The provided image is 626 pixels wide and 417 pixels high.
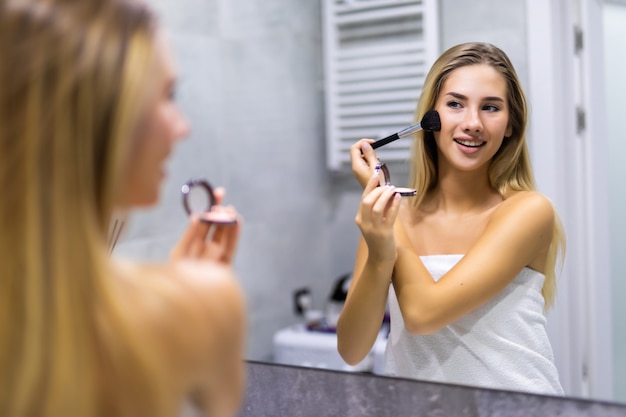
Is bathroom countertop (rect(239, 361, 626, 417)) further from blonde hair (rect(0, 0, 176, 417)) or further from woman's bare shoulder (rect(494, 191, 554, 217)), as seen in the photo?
blonde hair (rect(0, 0, 176, 417))

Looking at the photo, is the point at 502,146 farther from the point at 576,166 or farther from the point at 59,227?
the point at 59,227

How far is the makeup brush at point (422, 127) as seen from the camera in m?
0.98

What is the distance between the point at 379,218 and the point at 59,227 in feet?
1.59

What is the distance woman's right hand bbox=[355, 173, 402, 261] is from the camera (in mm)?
887

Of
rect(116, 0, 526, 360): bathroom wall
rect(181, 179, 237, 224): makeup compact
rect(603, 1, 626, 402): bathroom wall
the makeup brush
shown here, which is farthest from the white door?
rect(181, 179, 237, 224): makeup compact

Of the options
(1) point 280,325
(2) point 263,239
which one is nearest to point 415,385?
(1) point 280,325

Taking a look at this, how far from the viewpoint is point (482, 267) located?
0.92m

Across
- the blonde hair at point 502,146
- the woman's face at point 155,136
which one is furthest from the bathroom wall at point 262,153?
the woman's face at point 155,136

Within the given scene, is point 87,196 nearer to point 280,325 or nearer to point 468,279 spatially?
point 468,279

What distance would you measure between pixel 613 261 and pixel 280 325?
54cm

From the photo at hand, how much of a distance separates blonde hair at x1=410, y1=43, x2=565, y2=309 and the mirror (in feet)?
0.13

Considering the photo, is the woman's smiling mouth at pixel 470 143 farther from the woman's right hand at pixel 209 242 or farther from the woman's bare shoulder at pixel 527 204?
the woman's right hand at pixel 209 242

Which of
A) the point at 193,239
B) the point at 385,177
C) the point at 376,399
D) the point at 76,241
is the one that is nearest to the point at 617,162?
the point at 385,177

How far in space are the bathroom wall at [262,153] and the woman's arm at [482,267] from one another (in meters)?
0.15
